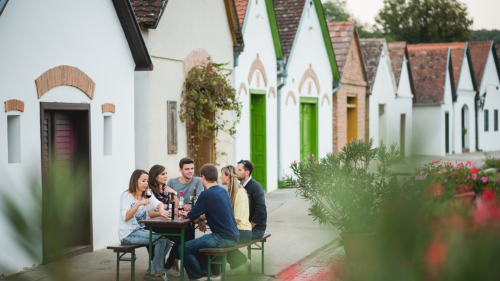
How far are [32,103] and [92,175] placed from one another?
7.24m

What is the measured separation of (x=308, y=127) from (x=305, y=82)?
1.53 metres

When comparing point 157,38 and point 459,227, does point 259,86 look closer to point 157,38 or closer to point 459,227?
point 157,38

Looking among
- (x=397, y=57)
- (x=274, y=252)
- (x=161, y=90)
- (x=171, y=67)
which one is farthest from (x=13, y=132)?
(x=397, y=57)

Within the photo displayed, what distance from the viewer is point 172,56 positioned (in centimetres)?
1148

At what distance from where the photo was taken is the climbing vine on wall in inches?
473

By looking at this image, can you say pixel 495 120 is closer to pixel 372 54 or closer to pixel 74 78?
pixel 372 54

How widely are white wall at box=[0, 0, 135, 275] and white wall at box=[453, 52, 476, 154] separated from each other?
1031 inches

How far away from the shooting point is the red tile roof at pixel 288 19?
1814 centimetres

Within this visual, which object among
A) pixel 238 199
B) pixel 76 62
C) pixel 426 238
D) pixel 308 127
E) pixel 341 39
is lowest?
pixel 238 199

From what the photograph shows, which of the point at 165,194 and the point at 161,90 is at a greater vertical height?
the point at 161,90

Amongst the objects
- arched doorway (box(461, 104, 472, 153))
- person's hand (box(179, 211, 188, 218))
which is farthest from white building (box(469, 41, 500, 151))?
person's hand (box(179, 211, 188, 218))

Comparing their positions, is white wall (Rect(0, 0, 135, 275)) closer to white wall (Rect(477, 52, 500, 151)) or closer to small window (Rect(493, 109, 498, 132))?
white wall (Rect(477, 52, 500, 151))

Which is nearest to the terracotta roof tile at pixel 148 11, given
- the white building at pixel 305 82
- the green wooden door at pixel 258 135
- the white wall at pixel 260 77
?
the white wall at pixel 260 77

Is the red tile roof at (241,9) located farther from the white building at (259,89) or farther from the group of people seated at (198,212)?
the group of people seated at (198,212)
